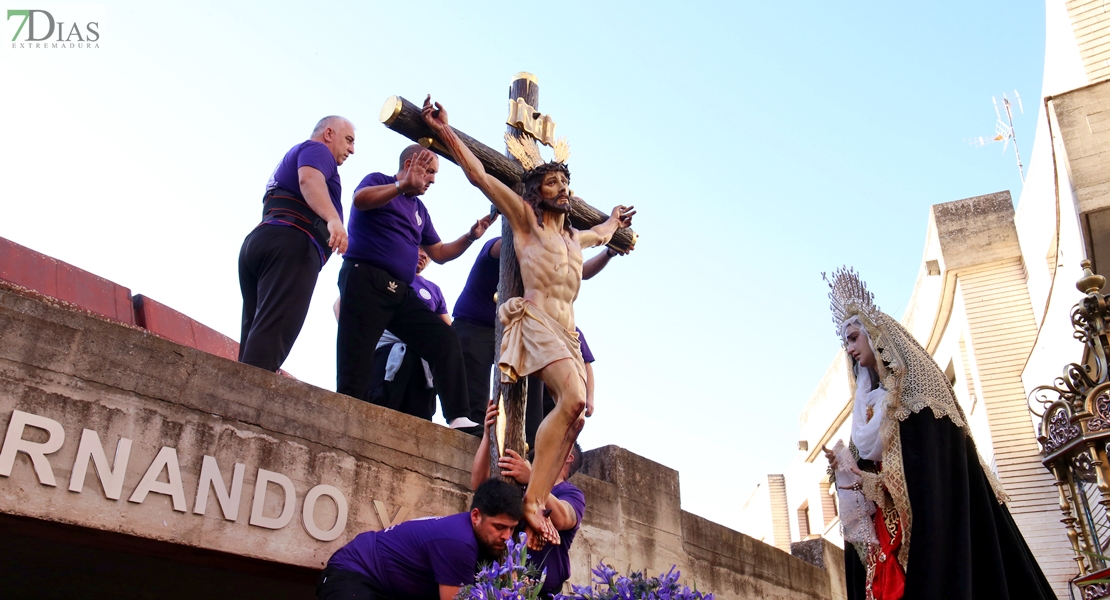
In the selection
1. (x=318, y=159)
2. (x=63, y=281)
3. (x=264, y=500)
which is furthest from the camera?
(x=63, y=281)

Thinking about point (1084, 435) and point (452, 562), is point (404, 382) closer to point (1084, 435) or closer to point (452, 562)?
point (452, 562)

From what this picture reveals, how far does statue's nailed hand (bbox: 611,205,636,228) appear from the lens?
6.40 metres

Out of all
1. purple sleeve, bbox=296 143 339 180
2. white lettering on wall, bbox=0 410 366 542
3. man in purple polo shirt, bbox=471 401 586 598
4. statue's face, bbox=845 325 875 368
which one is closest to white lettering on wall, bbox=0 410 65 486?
white lettering on wall, bbox=0 410 366 542

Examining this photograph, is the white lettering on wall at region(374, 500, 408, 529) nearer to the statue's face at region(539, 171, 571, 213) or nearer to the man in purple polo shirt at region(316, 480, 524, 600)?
the man in purple polo shirt at region(316, 480, 524, 600)

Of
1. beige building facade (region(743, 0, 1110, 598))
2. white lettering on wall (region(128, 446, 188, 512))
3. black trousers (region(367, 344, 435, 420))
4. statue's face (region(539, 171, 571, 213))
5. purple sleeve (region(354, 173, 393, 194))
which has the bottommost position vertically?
white lettering on wall (region(128, 446, 188, 512))

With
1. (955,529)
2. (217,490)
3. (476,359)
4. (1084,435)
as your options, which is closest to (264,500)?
(217,490)

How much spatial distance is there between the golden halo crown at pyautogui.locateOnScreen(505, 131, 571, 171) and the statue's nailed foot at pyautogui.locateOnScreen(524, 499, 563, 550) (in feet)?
6.65

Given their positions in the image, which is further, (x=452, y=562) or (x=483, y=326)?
(x=483, y=326)

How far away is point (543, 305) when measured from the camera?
17.3 feet

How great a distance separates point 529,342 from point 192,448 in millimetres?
1615

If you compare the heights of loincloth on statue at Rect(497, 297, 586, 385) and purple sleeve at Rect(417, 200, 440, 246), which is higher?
purple sleeve at Rect(417, 200, 440, 246)

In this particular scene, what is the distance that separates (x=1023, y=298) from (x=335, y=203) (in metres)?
13.3

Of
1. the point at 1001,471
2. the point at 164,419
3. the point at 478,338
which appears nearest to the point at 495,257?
the point at 478,338

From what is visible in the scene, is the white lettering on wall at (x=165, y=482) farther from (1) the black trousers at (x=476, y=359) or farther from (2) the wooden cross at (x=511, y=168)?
(1) the black trousers at (x=476, y=359)
